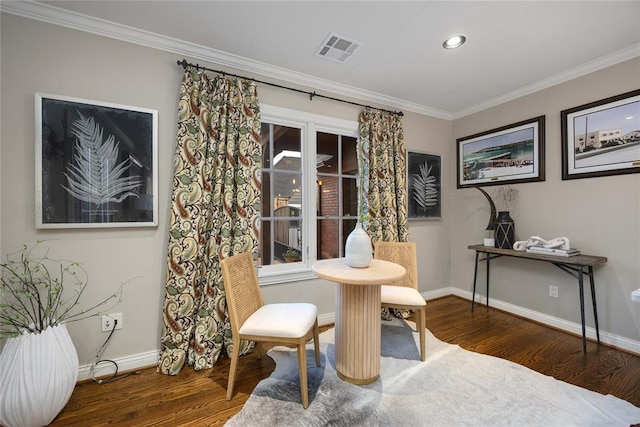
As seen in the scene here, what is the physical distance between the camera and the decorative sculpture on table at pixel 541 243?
8.11ft

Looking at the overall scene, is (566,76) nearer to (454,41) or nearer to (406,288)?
(454,41)

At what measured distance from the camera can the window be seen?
101 inches

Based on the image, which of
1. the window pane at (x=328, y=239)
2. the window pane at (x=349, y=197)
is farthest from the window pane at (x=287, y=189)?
the window pane at (x=349, y=197)

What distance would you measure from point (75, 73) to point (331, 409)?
2.74 m

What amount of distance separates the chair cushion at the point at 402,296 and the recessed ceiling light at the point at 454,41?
2009 millimetres

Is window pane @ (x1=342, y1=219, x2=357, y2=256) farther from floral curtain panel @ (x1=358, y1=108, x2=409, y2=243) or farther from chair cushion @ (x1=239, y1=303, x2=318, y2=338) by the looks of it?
chair cushion @ (x1=239, y1=303, x2=318, y2=338)

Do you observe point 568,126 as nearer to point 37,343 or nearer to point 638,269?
point 638,269

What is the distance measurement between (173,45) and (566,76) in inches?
139

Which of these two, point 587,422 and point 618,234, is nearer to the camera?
point 587,422

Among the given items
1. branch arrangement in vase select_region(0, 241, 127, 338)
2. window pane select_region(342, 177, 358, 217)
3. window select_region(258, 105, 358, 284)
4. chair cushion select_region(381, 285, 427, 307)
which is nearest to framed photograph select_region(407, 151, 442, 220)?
window pane select_region(342, 177, 358, 217)

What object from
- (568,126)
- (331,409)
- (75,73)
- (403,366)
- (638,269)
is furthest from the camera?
(568,126)

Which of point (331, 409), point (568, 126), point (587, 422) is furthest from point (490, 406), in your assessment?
point (568, 126)

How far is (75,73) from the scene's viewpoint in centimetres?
182

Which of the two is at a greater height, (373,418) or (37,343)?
(37,343)
